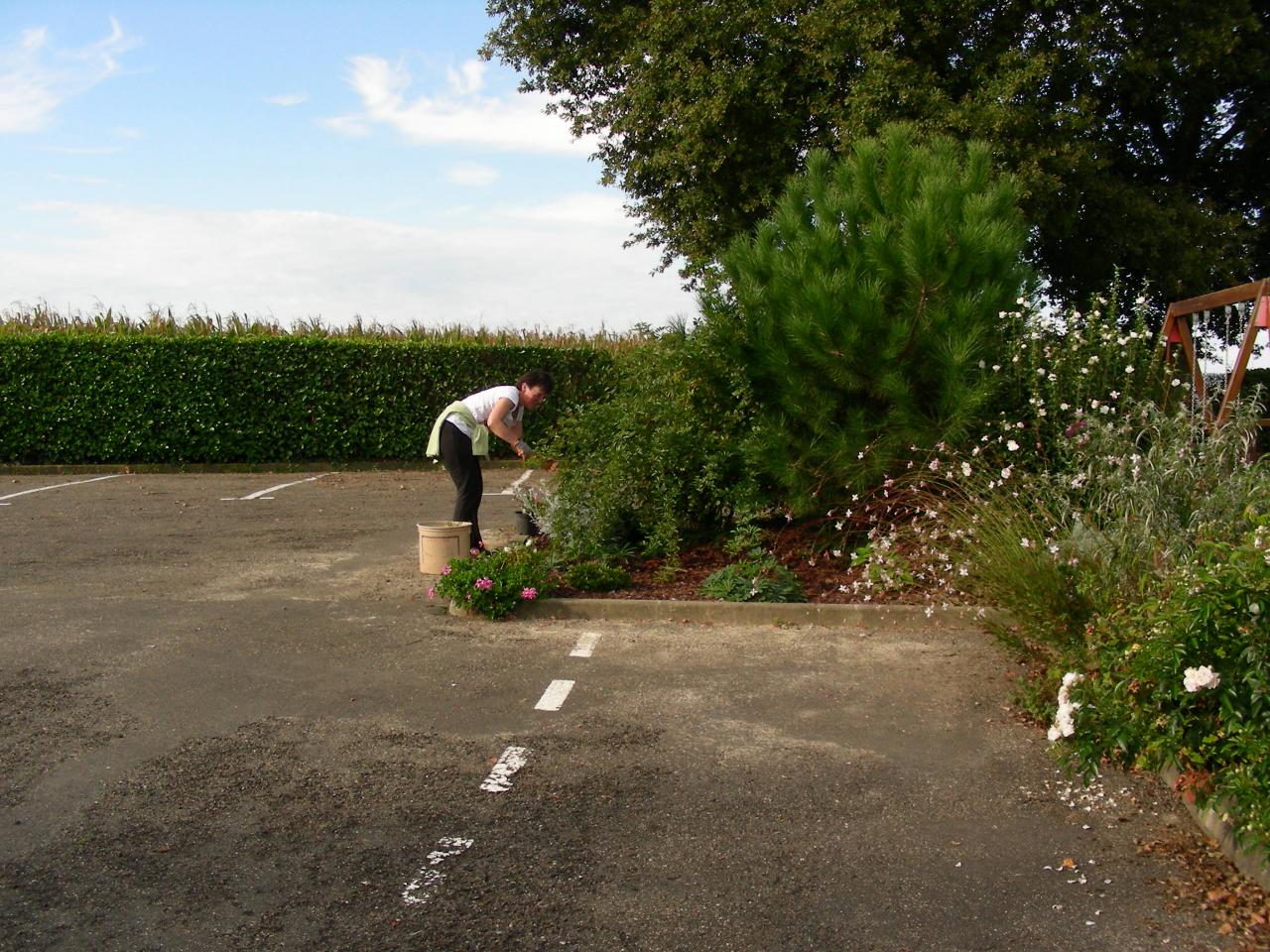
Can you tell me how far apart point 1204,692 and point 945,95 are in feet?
44.7

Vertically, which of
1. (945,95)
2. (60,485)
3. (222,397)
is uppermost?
(945,95)

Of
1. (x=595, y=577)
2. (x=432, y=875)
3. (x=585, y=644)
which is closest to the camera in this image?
(x=432, y=875)

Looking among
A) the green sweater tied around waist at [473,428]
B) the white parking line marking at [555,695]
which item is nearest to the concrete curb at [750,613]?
the white parking line marking at [555,695]

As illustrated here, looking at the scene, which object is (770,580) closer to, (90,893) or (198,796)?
(198,796)

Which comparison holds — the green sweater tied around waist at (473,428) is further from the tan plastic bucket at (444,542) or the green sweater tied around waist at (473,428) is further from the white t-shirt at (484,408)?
the tan plastic bucket at (444,542)

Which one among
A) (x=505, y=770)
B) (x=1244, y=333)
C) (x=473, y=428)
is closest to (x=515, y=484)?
(x=473, y=428)

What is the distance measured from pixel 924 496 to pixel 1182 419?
174 centimetres

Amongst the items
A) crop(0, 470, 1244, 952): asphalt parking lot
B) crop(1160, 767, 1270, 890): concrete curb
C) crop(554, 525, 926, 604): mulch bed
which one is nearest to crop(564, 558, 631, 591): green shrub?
crop(554, 525, 926, 604): mulch bed

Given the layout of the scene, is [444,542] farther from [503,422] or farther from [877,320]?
[877,320]

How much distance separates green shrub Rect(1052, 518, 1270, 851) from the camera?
3.48m

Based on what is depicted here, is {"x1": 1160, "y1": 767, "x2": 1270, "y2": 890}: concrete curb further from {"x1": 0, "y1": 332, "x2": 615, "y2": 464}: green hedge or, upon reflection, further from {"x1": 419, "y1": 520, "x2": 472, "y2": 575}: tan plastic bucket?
{"x1": 0, "y1": 332, "x2": 615, "y2": 464}: green hedge

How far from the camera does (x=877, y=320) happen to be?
8391 mm

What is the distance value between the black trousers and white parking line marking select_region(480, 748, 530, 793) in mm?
4308

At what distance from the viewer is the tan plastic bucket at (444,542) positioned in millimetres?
8734
